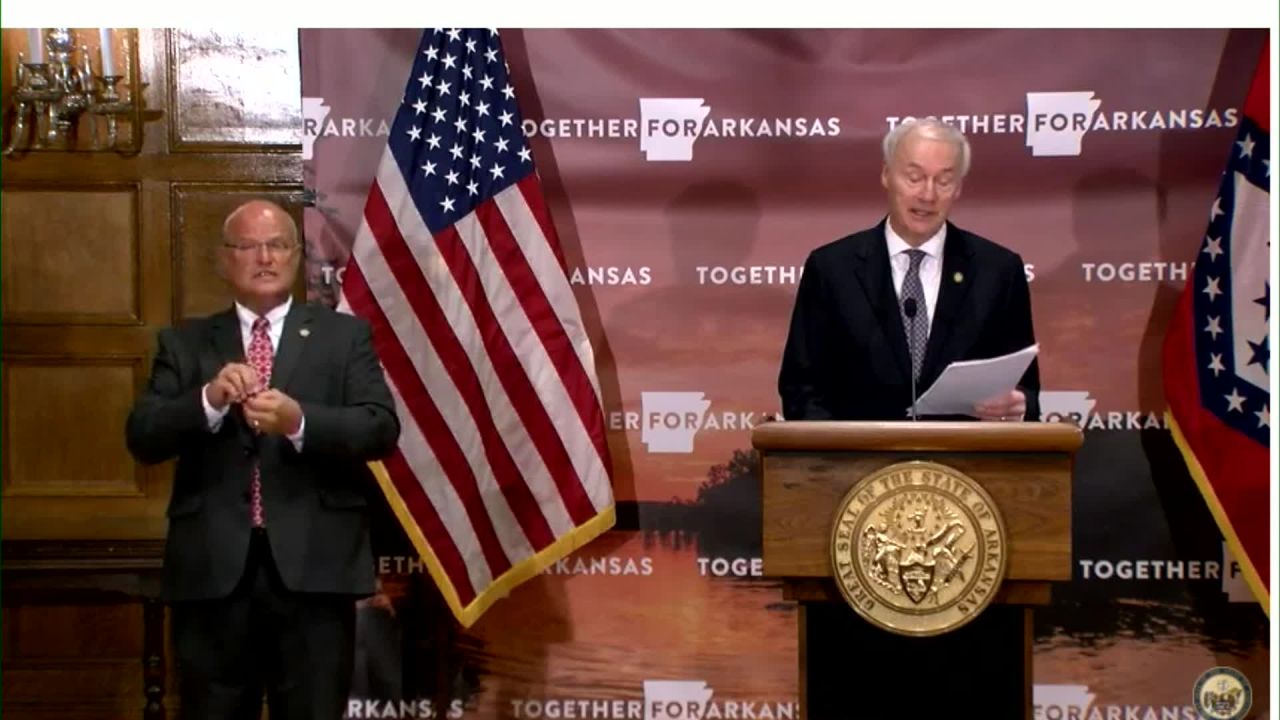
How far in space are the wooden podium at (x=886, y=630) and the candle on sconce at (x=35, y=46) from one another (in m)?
2.51

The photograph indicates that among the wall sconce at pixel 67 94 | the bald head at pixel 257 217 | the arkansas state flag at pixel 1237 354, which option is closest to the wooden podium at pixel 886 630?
the bald head at pixel 257 217

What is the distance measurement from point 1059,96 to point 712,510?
5.09 ft

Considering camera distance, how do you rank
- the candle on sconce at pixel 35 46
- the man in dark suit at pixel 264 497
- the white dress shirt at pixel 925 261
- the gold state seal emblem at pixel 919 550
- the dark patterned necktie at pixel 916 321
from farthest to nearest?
the candle on sconce at pixel 35 46
the white dress shirt at pixel 925 261
the dark patterned necktie at pixel 916 321
the man in dark suit at pixel 264 497
the gold state seal emblem at pixel 919 550

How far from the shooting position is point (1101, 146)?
4465mm

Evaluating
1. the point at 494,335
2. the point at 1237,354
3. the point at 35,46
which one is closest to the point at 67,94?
the point at 35,46

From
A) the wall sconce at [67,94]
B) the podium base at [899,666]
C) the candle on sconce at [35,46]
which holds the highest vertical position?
the candle on sconce at [35,46]

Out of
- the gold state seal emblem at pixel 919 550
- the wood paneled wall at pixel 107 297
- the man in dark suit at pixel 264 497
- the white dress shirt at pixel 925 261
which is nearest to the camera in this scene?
the gold state seal emblem at pixel 919 550

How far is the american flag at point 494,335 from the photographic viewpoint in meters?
4.39

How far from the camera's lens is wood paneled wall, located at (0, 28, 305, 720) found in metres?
4.50

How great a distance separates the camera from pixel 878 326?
3793mm

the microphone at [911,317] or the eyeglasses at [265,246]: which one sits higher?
the eyeglasses at [265,246]

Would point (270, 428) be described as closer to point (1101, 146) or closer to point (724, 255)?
point (724, 255)

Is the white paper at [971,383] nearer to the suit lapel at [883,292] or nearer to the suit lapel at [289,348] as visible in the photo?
the suit lapel at [883,292]

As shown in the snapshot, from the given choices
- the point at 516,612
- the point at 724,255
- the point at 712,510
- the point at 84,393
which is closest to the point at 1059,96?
the point at 724,255
